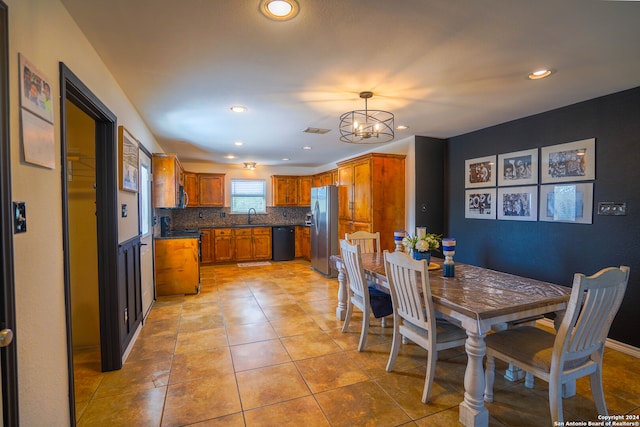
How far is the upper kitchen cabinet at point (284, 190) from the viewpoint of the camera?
298 inches

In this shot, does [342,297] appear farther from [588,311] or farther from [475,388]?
[588,311]

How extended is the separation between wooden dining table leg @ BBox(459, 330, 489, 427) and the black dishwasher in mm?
5640

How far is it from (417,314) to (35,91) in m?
2.42

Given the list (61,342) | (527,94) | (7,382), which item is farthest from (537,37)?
(61,342)

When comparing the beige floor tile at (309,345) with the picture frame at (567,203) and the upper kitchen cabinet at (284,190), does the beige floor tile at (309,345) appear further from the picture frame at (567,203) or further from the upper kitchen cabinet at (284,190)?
the upper kitchen cabinet at (284,190)

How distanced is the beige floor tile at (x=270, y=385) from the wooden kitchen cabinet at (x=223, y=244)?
4.71 m

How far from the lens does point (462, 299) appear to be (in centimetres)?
194

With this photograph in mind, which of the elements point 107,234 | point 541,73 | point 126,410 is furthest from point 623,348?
point 107,234

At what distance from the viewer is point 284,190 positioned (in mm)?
7645

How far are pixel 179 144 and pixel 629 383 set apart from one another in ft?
19.4

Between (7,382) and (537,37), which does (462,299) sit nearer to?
(537,37)

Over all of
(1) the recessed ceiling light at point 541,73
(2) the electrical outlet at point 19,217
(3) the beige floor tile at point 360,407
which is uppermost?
(1) the recessed ceiling light at point 541,73

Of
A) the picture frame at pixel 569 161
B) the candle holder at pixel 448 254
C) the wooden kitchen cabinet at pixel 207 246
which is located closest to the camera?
the candle holder at pixel 448 254

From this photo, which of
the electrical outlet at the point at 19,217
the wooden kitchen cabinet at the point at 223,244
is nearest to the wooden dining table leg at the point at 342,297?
the electrical outlet at the point at 19,217
